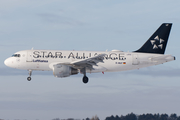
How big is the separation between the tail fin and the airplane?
251 millimetres

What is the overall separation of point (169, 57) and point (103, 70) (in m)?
10.5

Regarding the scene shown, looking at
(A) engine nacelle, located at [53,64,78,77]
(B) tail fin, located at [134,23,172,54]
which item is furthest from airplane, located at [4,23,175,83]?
(B) tail fin, located at [134,23,172,54]

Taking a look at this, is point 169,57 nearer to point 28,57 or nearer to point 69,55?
point 69,55

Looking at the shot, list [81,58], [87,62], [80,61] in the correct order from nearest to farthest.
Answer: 1. [80,61]
2. [87,62]
3. [81,58]

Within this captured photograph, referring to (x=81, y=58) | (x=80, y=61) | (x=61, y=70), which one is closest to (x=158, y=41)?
(x=81, y=58)

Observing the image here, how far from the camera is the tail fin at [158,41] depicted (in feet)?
159

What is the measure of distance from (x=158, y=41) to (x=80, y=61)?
14.5 metres

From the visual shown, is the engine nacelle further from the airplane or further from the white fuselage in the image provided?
the white fuselage

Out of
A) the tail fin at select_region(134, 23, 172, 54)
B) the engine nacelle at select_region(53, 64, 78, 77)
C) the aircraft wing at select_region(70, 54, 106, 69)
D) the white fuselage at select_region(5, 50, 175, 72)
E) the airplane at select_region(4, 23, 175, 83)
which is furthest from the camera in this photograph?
the tail fin at select_region(134, 23, 172, 54)

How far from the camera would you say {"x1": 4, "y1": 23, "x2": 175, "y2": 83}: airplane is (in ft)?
143

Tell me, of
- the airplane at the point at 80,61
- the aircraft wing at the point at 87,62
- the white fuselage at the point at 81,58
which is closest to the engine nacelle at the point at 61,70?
the airplane at the point at 80,61

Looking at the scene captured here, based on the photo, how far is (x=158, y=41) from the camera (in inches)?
1924

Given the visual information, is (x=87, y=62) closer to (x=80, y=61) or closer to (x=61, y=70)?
(x=80, y=61)

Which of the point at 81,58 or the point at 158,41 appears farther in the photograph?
the point at 158,41
